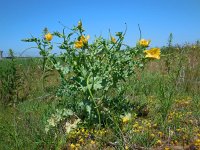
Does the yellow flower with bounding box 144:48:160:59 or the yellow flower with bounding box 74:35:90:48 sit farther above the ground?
the yellow flower with bounding box 74:35:90:48

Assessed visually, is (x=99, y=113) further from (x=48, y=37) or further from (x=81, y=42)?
(x=48, y=37)

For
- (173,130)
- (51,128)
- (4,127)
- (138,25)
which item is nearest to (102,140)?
(51,128)

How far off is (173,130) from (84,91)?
104 cm

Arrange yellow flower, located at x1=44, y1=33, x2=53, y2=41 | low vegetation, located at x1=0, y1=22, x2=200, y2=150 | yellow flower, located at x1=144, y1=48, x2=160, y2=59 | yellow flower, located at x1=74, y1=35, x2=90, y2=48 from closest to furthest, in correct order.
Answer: low vegetation, located at x1=0, y1=22, x2=200, y2=150, yellow flower, located at x1=144, y1=48, x2=160, y2=59, yellow flower, located at x1=74, y1=35, x2=90, y2=48, yellow flower, located at x1=44, y1=33, x2=53, y2=41

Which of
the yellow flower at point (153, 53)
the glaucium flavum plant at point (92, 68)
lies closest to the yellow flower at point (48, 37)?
the glaucium flavum plant at point (92, 68)

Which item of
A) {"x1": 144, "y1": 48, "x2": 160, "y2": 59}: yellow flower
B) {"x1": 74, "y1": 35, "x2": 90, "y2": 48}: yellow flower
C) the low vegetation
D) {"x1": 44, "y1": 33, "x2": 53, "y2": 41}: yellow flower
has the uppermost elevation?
{"x1": 44, "y1": 33, "x2": 53, "y2": 41}: yellow flower

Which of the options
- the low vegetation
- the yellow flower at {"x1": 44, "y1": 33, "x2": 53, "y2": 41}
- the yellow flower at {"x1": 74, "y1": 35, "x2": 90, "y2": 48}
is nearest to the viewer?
the low vegetation

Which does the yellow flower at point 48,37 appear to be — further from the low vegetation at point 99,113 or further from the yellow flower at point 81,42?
the yellow flower at point 81,42

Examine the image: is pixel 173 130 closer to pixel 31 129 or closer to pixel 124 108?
pixel 124 108

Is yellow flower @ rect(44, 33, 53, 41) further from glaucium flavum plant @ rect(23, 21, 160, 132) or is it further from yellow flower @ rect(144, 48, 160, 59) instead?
yellow flower @ rect(144, 48, 160, 59)

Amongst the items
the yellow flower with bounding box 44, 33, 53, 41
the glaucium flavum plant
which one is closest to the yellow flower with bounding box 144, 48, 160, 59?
the glaucium flavum plant

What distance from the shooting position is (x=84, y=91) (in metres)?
3.29

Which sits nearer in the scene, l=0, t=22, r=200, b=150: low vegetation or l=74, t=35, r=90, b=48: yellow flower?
l=0, t=22, r=200, b=150: low vegetation

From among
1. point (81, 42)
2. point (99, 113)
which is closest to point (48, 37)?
point (81, 42)
